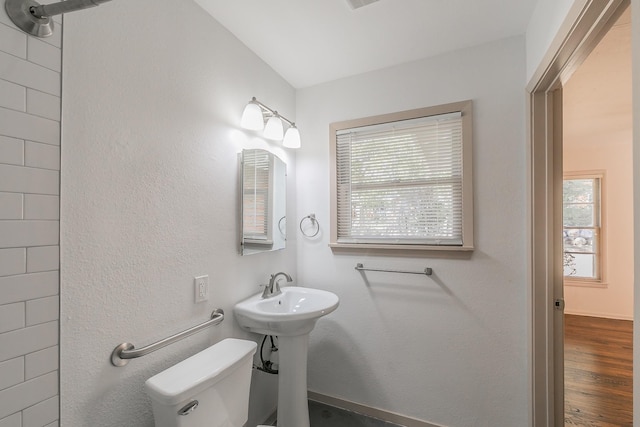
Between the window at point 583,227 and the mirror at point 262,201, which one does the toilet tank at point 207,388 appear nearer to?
the mirror at point 262,201

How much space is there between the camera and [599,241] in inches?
140

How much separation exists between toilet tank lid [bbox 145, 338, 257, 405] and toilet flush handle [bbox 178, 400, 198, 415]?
0.04 metres

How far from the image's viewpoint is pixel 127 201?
1024 mm

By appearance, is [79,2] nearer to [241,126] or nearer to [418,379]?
[241,126]

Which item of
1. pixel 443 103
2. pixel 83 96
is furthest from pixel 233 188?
pixel 443 103

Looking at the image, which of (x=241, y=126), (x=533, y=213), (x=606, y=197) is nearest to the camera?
(x=533, y=213)

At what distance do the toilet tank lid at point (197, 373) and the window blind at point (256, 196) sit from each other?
2.04 ft

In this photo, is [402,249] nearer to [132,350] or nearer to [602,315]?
[132,350]

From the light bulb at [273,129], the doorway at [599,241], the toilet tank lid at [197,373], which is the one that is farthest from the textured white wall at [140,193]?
the doorway at [599,241]

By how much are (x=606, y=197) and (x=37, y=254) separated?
5224 mm

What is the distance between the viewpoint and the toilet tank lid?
35.6 inches

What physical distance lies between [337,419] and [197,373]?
1.31 metres

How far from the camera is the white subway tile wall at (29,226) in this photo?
2.32 feet

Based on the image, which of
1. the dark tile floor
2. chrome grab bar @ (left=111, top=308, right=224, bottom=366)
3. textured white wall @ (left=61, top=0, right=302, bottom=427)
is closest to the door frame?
the dark tile floor
